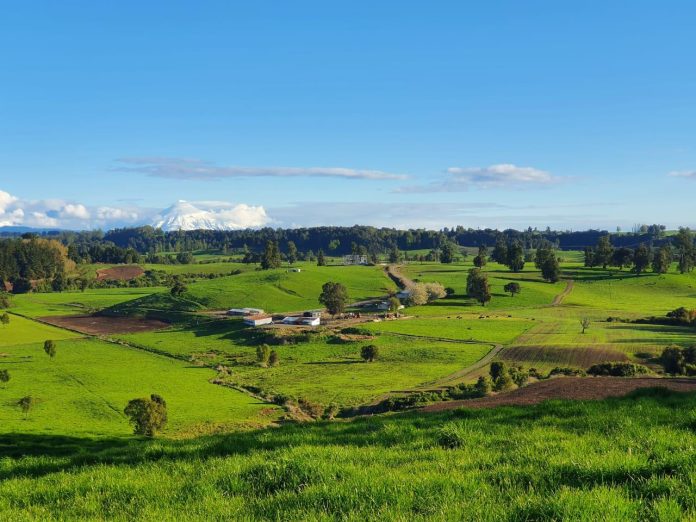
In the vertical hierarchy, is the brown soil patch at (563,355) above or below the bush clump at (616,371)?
below

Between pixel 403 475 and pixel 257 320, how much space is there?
133 meters

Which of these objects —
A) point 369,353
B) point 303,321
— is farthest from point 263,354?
point 303,321

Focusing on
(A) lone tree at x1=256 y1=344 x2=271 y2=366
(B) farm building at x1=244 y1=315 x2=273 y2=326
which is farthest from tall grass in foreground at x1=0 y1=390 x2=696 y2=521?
(B) farm building at x1=244 y1=315 x2=273 y2=326

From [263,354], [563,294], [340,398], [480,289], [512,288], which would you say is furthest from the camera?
[563,294]

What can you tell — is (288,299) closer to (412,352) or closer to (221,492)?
(412,352)

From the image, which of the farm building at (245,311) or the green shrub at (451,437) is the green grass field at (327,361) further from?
the green shrub at (451,437)

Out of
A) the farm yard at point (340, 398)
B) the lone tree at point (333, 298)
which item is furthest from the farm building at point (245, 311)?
the lone tree at point (333, 298)

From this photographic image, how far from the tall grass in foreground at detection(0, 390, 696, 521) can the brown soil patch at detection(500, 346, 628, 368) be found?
3112 inches

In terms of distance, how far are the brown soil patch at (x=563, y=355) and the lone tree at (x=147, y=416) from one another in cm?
6379

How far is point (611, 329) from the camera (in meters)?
116

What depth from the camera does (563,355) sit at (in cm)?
9006

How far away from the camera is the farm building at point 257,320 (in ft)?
451

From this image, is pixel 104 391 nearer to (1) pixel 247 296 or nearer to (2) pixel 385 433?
(2) pixel 385 433

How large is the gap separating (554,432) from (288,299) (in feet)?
564
